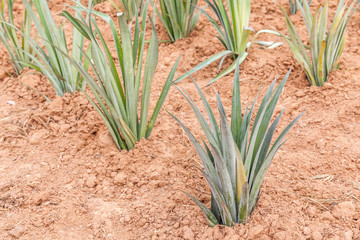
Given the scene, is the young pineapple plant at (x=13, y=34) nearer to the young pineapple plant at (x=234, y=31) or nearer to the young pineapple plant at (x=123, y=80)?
the young pineapple plant at (x=123, y=80)

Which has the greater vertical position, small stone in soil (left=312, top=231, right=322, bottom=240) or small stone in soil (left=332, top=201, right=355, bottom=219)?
small stone in soil (left=312, top=231, right=322, bottom=240)

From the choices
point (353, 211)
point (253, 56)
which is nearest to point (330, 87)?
point (253, 56)

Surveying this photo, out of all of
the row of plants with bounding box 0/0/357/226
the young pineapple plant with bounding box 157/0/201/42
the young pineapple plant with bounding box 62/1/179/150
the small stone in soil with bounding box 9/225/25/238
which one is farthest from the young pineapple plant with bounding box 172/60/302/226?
the young pineapple plant with bounding box 157/0/201/42

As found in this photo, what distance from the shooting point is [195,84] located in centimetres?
117

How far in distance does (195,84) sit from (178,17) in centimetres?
135

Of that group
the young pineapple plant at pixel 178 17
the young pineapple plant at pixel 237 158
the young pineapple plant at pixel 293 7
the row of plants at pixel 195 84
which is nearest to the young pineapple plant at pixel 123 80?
the row of plants at pixel 195 84

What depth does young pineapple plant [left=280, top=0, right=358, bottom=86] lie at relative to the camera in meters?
1.96

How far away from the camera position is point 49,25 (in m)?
1.87

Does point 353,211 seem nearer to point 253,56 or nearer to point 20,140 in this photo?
point 253,56

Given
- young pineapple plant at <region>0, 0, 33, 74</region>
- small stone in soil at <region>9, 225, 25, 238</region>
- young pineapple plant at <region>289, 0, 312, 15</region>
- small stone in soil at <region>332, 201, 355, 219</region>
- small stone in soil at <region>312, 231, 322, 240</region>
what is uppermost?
young pineapple plant at <region>0, 0, 33, 74</region>

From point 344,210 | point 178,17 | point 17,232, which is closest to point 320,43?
point 178,17

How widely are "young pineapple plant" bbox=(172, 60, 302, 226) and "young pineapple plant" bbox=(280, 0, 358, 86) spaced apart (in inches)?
33.1

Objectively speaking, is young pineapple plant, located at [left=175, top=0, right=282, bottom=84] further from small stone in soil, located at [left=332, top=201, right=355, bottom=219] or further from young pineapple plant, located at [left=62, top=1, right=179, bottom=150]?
small stone in soil, located at [left=332, top=201, right=355, bottom=219]

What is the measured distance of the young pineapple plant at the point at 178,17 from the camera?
2355 millimetres
